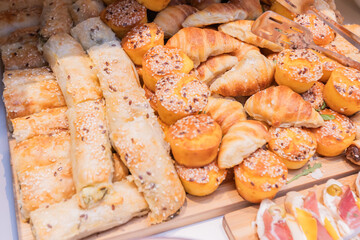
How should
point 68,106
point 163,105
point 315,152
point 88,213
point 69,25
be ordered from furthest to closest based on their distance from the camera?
point 69,25, point 315,152, point 68,106, point 163,105, point 88,213

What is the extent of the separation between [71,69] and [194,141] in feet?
2.64

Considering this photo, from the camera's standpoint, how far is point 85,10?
2006 millimetres

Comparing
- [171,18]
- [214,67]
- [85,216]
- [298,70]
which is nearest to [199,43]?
[214,67]

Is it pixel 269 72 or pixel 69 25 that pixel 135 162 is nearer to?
pixel 269 72

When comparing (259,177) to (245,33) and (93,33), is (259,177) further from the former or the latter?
(93,33)

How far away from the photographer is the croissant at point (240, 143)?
61.5 inches

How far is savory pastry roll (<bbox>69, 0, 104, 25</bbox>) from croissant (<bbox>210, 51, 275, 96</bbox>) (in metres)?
0.89

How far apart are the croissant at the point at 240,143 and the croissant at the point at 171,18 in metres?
0.81

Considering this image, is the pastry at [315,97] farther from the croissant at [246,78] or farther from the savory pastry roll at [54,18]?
the savory pastry roll at [54,18]

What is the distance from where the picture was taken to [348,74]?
1.83 meters

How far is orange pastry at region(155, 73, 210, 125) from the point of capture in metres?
1.64

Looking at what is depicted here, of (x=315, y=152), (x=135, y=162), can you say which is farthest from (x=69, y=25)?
(x=315, y=152)

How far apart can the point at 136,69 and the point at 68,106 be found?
1.57ft

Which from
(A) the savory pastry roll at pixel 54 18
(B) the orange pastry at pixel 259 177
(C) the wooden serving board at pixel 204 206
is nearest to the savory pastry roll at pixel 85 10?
(A) the savory pastry roll at pixel 54 18
